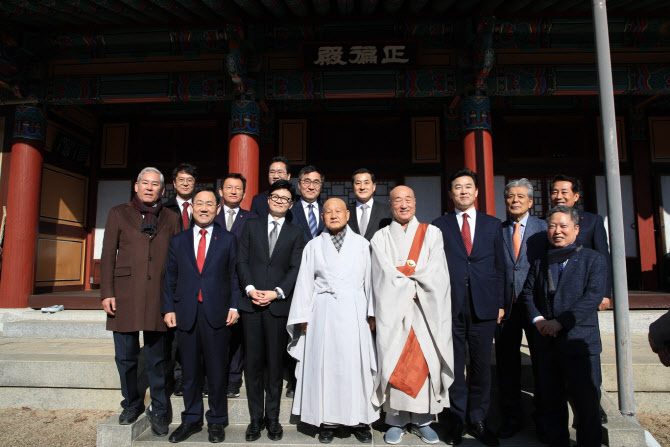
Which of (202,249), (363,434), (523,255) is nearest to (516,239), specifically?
(523,255)

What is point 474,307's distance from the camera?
2.69 m

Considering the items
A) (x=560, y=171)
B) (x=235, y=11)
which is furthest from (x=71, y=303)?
(x=560, y=171)

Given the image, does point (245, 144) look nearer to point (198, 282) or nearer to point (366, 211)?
point (366, 211)

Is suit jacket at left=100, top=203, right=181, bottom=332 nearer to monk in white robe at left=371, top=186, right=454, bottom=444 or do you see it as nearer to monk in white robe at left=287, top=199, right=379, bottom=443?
monk in white robe at left=287, top=199, right=379, bottom=443

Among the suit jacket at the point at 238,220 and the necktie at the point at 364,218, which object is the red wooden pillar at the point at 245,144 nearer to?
the suit jacket at the point at 238,220

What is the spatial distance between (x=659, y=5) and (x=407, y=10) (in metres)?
2.98

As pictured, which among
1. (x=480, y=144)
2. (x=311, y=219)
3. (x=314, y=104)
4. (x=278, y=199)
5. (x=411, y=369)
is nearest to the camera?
(x=411, y=369)

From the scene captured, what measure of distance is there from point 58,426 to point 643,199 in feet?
25.8

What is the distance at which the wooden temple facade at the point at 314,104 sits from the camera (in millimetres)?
5223

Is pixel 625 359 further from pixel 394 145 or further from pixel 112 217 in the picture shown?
pixel 394 145

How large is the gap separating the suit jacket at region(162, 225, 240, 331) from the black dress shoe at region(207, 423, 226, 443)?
2.11ft

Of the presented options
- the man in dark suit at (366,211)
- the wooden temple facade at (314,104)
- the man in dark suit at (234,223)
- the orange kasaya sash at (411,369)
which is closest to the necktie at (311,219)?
the man in dark suit at (366,211)

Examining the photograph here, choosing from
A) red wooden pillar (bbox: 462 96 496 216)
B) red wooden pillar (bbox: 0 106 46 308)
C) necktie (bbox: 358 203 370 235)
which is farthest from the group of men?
red wooden pillar (bbox: 0 106 46 308)

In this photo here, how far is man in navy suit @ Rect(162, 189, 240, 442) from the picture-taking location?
2.72 m
